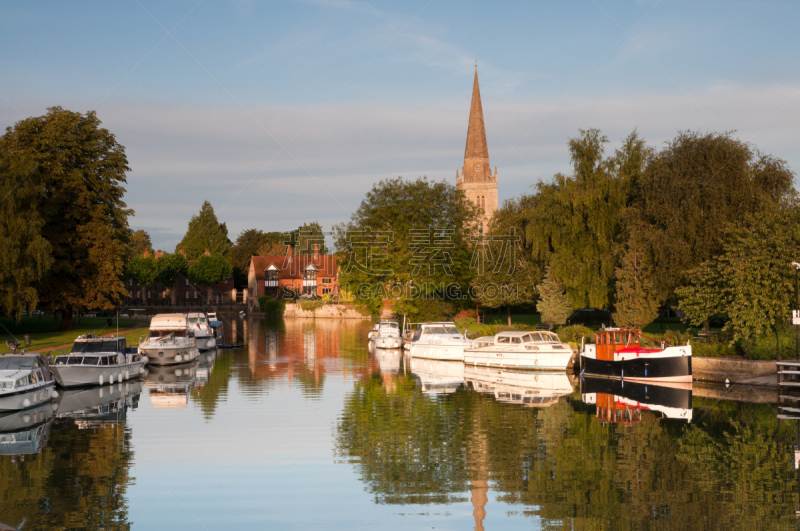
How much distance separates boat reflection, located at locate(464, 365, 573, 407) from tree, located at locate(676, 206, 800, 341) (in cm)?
934

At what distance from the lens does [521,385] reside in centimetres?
4112

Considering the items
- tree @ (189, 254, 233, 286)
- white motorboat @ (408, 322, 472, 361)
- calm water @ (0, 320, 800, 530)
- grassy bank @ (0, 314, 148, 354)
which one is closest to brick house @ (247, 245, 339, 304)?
tree @ (189, 254, 233, 286)

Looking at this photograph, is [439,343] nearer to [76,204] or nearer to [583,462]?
[583,462]

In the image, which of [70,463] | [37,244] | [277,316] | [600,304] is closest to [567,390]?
[600,304]

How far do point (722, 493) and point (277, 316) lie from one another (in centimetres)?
12739

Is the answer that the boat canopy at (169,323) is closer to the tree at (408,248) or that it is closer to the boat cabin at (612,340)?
the tree at (408,248)

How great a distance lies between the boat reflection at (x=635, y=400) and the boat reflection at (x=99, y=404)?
19296 millimetres

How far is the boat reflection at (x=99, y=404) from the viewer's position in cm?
2977

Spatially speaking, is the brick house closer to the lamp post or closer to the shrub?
the shrub

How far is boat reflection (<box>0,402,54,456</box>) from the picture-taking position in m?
24.0

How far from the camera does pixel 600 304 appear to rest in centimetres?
5412

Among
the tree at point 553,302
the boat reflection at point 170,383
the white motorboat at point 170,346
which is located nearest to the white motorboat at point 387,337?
the tree at point 553,302

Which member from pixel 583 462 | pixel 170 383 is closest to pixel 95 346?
pixel 170 383

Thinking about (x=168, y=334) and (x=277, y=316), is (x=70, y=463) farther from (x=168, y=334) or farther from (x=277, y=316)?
(x=277, y=316)
